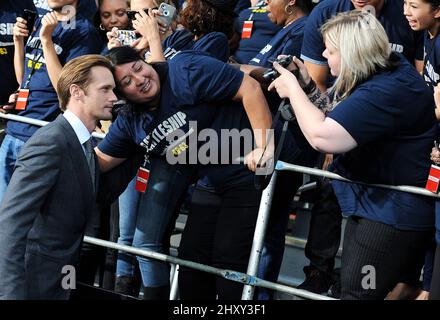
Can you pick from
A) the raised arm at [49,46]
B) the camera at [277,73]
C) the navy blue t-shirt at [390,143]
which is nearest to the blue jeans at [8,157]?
the raised arm at [49,46]

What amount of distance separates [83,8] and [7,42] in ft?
2.27

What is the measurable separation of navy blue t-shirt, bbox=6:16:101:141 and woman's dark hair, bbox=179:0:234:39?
0.86 metres

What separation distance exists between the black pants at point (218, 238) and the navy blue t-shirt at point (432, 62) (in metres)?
1.02

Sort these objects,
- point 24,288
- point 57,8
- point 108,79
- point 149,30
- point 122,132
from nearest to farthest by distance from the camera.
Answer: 1. point 24,288
2. point 108,79
3. point 122,132
4. point 149,30
5. point 57,8

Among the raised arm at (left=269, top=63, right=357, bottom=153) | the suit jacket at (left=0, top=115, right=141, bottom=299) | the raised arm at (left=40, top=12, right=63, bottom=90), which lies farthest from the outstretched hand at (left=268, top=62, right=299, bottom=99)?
the raised arm at (left=40, top=12, right=63, bottom=90)

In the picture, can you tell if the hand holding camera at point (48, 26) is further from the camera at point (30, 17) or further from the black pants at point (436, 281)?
Answer: the black pants at point (436, 281)

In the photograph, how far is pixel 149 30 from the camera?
4527 mm

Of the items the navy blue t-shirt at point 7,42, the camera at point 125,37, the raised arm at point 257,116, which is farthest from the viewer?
the navy blue t-shirt at point 7,42

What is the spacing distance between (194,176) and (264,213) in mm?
548

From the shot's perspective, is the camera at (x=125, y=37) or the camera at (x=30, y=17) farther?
the camera at (x=30, y=17)

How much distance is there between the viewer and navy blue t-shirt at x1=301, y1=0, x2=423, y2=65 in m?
4.39

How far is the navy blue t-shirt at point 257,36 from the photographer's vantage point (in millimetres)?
5172
